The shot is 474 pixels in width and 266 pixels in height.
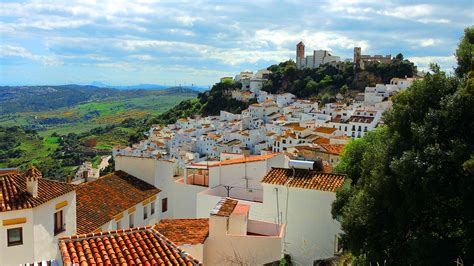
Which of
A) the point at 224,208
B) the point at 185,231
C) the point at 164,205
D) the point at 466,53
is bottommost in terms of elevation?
the point at 164,205

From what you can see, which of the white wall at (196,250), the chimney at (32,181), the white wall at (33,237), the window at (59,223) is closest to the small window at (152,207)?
the window at (59,223)

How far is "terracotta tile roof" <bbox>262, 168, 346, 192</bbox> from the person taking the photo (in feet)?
47.1

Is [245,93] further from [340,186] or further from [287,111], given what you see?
[340,186]

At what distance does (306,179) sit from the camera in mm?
14828

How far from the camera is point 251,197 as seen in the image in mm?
18281

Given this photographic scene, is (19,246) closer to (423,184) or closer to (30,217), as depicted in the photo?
(30,217)

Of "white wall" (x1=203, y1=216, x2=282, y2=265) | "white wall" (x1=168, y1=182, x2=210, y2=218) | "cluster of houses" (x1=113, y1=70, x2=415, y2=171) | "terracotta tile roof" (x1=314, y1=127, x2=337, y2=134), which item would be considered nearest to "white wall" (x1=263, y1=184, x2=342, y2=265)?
"white wall" (x1=203, y1=216, x2=282, y2=265)

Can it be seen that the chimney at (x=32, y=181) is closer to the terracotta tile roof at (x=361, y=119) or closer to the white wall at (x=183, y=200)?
the white wall at (x=183, y=200)

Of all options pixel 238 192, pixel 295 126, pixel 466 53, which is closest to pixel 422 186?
pixel 466 53

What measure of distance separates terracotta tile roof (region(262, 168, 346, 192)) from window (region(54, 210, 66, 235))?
22.4 feet

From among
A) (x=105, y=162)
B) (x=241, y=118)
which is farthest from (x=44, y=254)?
(x=105, y=162)

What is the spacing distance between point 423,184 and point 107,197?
40.8 feet

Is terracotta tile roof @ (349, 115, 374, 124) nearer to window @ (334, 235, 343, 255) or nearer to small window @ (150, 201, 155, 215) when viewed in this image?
small window @ (150, 201, 155, 215)

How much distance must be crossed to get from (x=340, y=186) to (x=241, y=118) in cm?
7173
